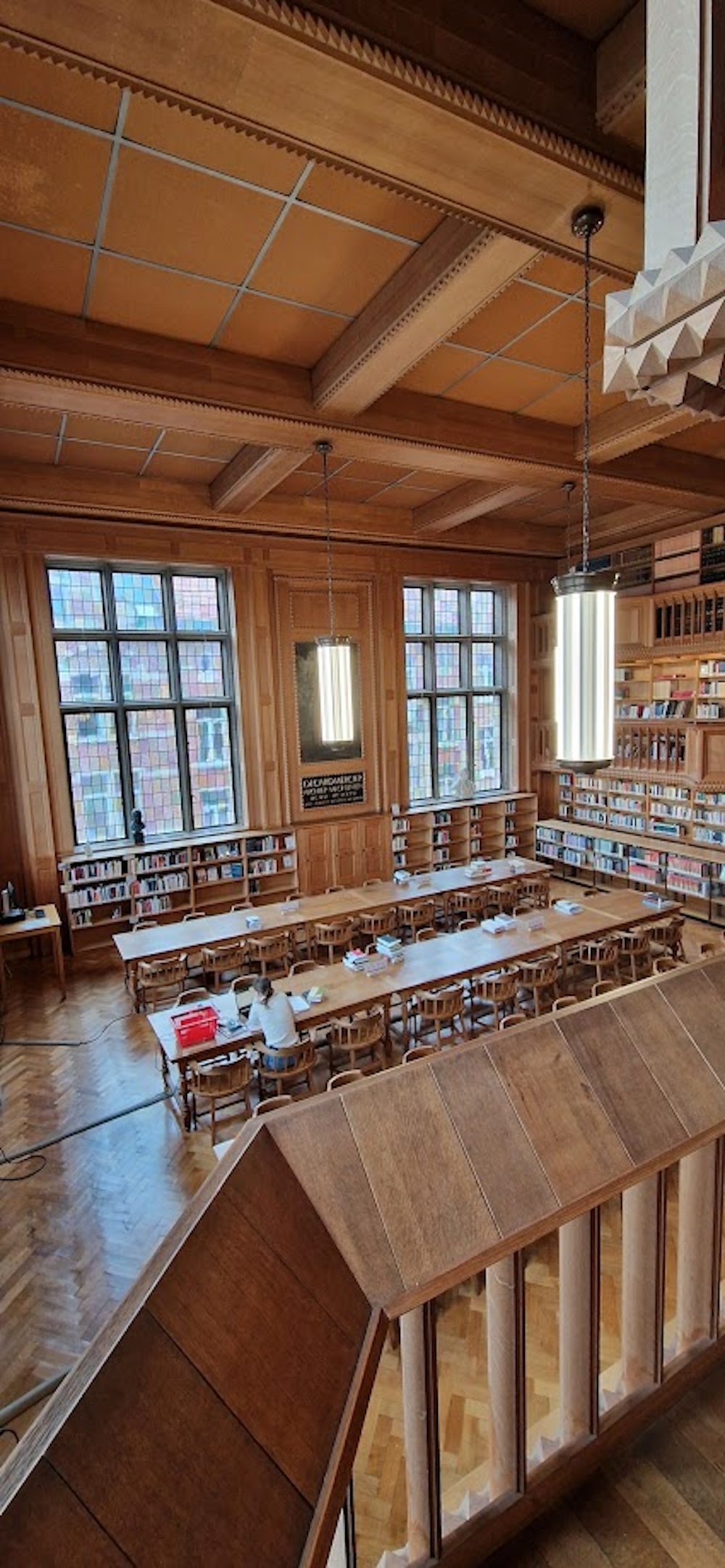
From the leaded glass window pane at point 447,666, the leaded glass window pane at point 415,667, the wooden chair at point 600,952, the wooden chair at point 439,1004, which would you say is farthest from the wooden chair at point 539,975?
the leaded glass window pane at point 447,666

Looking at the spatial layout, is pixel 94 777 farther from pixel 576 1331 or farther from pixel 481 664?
pixel 576 1331

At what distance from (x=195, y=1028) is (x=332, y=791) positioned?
4500 millimetres

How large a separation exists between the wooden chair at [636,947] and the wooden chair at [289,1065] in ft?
9.58

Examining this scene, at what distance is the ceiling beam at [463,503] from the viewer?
6.57 meters

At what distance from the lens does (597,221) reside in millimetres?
2656

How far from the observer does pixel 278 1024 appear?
Result: 4.30 metres

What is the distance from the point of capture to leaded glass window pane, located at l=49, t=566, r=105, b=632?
7156 mm

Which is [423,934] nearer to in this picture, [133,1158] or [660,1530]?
[133,1158]

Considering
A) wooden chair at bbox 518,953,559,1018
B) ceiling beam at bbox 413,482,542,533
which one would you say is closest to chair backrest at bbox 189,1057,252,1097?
wooden chair at bbox 518,953,559,1018

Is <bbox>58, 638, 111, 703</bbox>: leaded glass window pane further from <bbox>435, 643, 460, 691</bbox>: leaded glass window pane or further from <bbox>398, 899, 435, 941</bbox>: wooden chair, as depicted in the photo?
<bbox>435, 643, 460, 691</bbox>: leaded glass window pane

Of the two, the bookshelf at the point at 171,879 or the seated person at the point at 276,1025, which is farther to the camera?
the bookshelf at the point at 171,879

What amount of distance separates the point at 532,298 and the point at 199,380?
1.86m

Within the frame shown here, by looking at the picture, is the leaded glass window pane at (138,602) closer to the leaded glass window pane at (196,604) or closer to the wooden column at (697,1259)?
the leaded glass window pane at (196,604)

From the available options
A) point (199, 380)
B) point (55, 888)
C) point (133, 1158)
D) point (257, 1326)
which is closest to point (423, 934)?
point (133, 1158)
